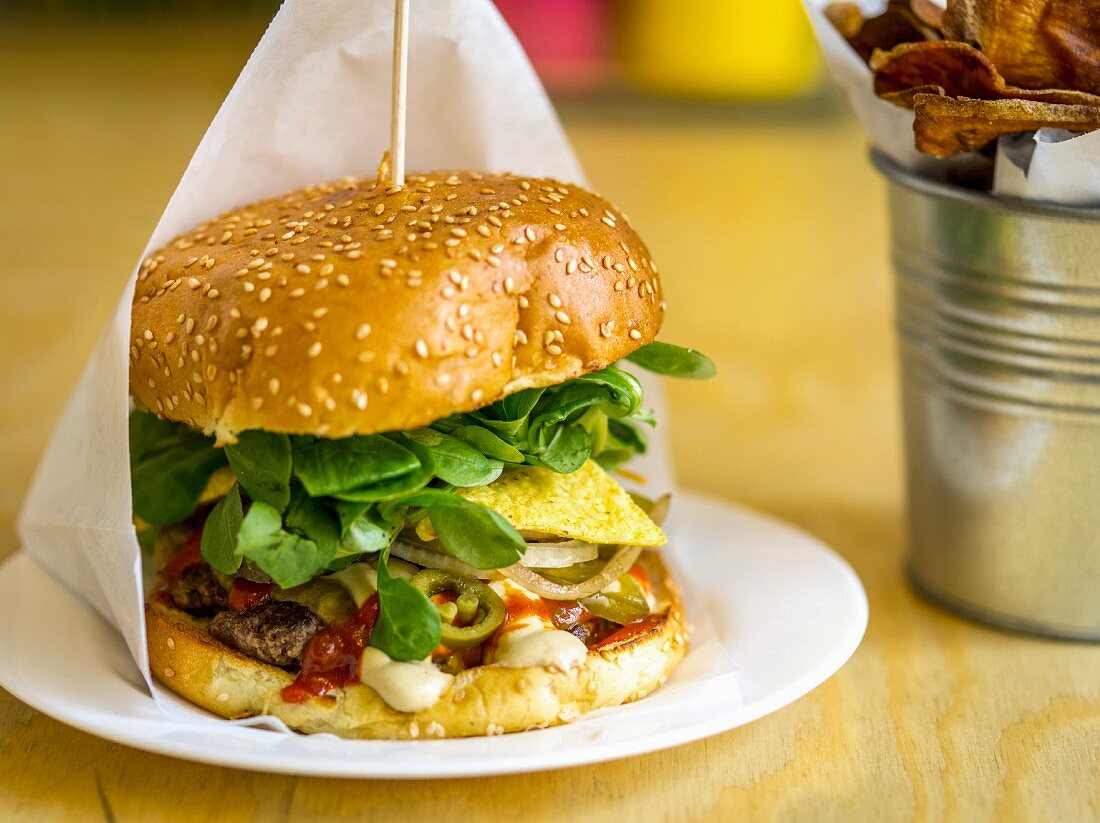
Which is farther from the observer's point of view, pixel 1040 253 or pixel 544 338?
pixel 1040 253

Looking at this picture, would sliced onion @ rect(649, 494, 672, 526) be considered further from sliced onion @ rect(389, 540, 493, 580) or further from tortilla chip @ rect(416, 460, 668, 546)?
sliced onion @ rect(389, 540, 493, 580)

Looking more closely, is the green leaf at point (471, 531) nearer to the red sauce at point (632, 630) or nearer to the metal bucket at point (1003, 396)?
the red sauce at point (632, 630)

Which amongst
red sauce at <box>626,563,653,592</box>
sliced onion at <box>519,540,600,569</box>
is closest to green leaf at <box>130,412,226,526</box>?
sliced onion at <box>519,540,600,569</box>

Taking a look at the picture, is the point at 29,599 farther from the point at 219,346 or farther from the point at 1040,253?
the point at 1040,253

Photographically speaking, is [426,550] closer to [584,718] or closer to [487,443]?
[487,443]

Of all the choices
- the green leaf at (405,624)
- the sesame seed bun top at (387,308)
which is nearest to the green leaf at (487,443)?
the sesame seed bun top at (387,308)

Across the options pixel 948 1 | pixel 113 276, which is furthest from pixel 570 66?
pixel 948 1
